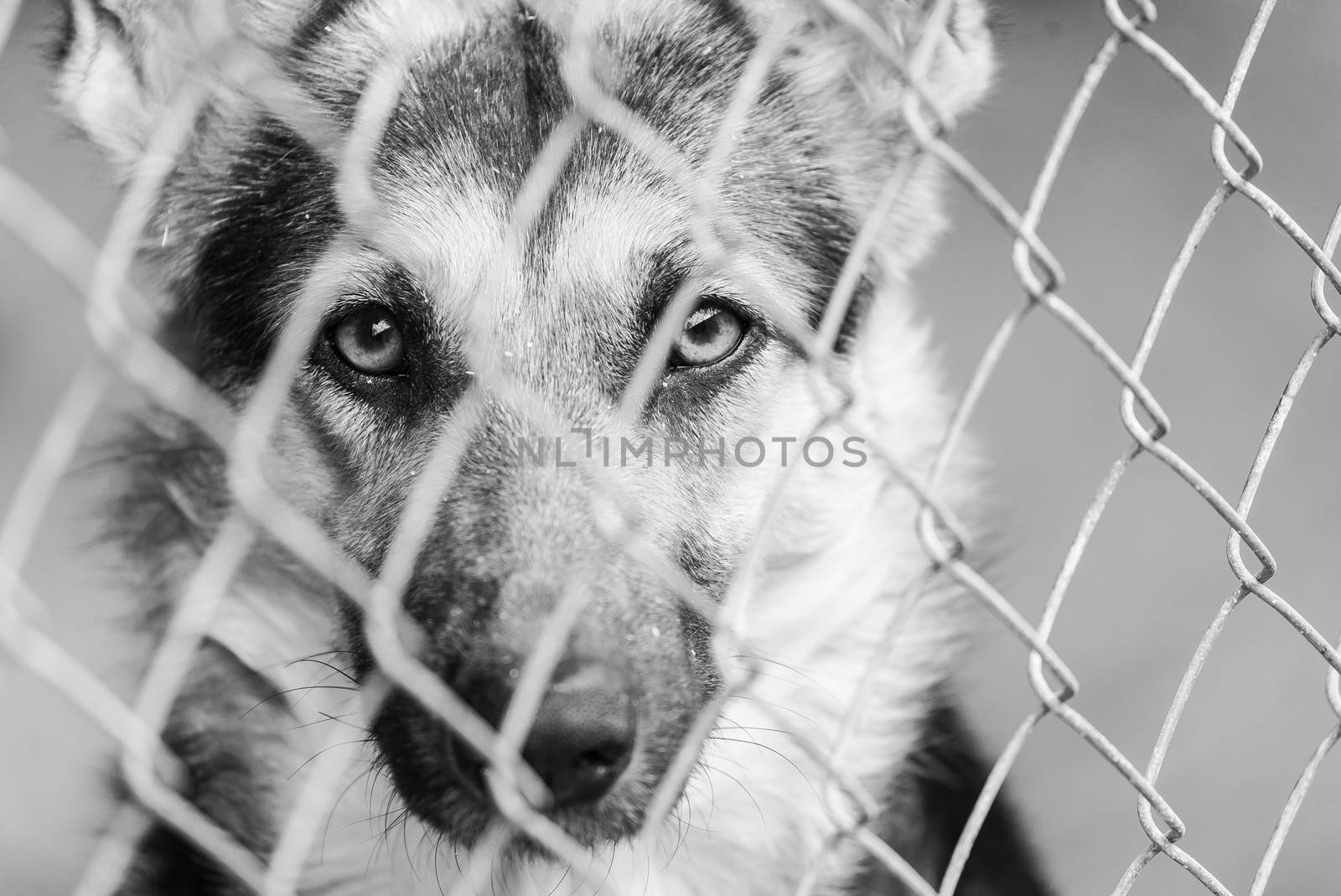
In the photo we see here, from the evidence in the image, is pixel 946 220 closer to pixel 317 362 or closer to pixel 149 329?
pixel 317 362

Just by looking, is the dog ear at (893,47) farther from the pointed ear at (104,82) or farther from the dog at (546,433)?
the pointed ear at (104,82)

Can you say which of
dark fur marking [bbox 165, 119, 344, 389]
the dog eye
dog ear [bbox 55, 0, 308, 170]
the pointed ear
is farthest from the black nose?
the pointed ear

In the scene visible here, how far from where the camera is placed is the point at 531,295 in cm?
192

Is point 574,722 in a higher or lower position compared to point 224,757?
higher

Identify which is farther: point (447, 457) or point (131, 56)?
point (131, 56)

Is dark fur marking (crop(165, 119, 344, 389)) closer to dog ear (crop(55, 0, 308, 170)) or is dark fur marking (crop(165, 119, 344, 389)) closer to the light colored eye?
dog ear (crop(55, 0, 308, 170))

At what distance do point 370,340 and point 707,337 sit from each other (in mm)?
648

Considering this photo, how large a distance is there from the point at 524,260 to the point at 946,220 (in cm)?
121

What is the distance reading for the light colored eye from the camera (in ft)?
6.97

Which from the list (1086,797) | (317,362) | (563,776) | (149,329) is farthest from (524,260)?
(1086,797)

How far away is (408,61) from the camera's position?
6.71 ft

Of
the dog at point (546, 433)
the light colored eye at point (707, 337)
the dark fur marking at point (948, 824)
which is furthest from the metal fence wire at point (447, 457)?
the dark fur marking at point (948, 824)

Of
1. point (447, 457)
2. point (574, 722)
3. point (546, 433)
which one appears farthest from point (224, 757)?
point (574, 722)

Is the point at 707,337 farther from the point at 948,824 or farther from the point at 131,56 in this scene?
the point at 948,824
